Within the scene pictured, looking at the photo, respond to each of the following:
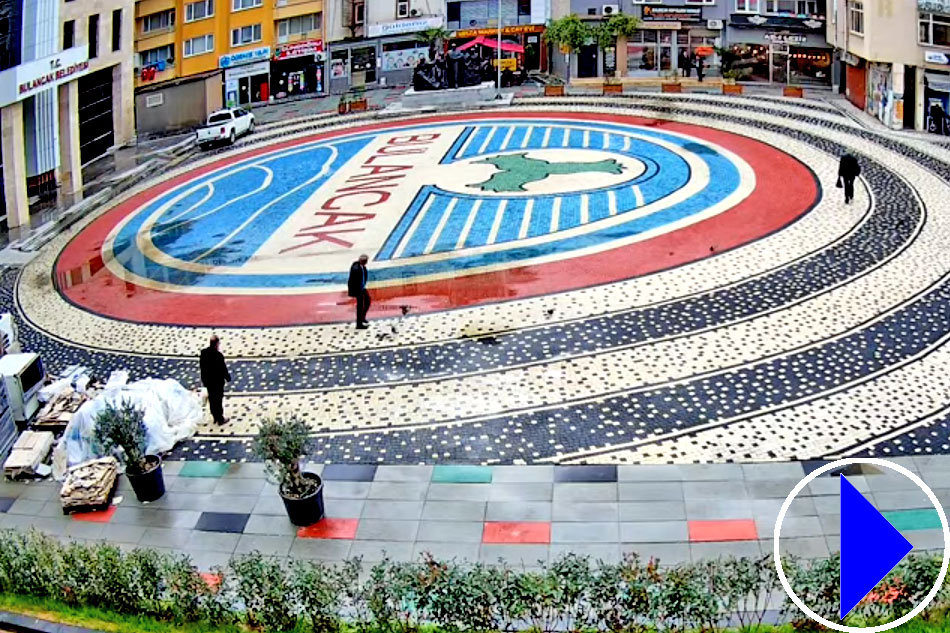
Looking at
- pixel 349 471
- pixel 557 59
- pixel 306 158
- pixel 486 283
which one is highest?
pixel 557 59

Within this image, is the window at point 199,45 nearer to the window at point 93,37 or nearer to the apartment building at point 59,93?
the apartment building at point 59,93

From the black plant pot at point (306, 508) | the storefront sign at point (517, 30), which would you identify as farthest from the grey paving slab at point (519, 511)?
the storefront sign at point (517, 30)

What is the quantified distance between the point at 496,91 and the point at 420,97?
151 inches

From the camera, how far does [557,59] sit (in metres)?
60.6

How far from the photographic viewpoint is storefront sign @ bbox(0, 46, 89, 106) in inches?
1433

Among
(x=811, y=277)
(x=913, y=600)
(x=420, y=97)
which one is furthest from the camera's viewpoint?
(x=420, y=97)

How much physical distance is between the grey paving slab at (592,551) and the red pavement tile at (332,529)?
2.96 metres

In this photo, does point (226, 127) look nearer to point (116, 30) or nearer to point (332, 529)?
point (116, 30)

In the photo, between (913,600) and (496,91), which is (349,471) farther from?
(496,91)

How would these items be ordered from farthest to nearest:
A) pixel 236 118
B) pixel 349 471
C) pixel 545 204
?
pixel 236 118 < pixel 545 204 < pixel 349 471

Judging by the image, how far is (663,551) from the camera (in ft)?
47.8

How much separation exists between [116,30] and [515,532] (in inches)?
1593

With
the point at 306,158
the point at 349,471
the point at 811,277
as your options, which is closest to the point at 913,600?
the point at 349,471

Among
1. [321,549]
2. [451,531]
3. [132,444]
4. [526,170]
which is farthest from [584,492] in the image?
[526,170]
